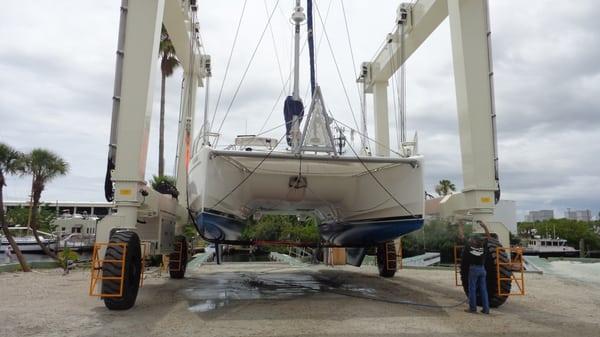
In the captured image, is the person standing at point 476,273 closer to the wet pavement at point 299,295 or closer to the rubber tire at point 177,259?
the wet pavement at point 299,295

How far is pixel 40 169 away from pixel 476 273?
17.6 m

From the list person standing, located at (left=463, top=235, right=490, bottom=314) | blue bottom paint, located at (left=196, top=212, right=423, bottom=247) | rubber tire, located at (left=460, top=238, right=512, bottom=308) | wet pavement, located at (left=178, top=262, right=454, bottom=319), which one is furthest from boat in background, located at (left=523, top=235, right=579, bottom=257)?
person standing, located at (left=463, top=235, right=490, bottom=314)

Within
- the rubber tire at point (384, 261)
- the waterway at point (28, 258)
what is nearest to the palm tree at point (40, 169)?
the waterway at point (28, 258)

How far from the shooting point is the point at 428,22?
1088cm

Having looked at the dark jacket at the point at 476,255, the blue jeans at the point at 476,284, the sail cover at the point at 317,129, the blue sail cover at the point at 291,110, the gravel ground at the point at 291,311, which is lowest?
the gravel ground at the point at 291,311

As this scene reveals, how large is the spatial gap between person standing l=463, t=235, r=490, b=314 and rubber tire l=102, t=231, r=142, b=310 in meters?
5.07

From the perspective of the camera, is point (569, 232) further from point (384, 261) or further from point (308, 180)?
point (308, 180)

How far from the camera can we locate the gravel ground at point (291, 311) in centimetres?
592

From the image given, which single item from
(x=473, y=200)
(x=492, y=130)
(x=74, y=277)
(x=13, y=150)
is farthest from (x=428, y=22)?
(x=13, y=150)

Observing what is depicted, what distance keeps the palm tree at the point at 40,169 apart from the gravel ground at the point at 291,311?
8.10 meters

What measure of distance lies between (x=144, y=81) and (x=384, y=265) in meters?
8.04

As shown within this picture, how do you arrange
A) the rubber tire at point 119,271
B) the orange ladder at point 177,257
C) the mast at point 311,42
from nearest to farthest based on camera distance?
1. the rubber tire at point 119,271
2. the mast at point 311,42
3. the orange ladder at point 177,257

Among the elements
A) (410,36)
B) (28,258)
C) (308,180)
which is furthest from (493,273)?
(28,258)

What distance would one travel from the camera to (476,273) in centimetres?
708
